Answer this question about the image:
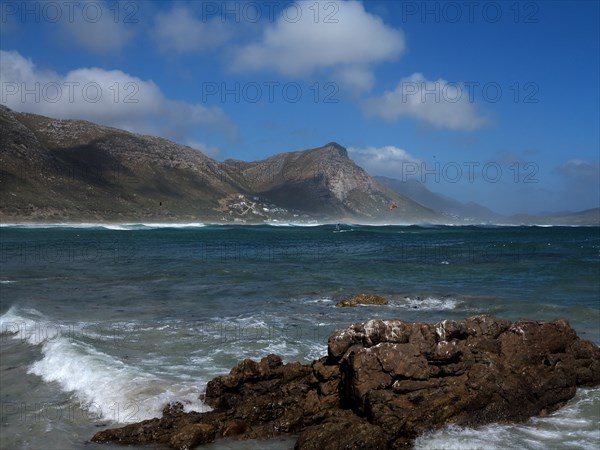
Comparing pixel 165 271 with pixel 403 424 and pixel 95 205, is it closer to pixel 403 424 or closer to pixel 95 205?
pixel 403 424

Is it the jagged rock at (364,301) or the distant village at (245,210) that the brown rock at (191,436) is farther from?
the distant village at (245,210)

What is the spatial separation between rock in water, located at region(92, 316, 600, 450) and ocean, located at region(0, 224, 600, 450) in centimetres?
37

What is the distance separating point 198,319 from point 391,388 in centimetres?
1032

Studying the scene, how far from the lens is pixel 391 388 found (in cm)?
898

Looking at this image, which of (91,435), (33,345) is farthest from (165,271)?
(91,435)

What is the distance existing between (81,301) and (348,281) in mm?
13489

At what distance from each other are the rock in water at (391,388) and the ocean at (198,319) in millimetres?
366

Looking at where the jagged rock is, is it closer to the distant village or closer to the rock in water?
the rock in water

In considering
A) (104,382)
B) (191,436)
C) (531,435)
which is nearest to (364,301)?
(104,382)

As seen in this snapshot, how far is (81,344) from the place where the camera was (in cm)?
1434

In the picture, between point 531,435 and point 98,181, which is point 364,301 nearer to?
point 531,435

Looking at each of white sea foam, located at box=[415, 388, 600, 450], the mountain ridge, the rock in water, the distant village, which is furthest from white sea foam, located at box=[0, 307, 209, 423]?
the distant village

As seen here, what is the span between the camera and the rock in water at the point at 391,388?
855cm

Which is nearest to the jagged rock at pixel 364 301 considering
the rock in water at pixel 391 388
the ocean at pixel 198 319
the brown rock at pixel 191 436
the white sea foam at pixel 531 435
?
the ocean at pixel 198 319
